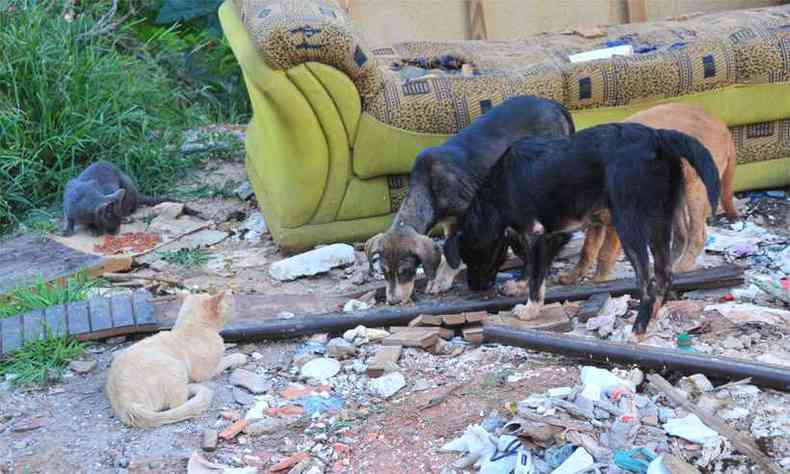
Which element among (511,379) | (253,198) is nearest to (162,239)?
(253,198)

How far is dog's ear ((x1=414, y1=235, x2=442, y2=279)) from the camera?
18.9ft

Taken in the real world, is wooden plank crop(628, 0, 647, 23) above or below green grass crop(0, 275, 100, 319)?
above

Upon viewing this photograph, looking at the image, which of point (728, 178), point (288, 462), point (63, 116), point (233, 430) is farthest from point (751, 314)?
point (63, 116)

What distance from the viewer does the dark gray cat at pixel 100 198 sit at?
7.11 m

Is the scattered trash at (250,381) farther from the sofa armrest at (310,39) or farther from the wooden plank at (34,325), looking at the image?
the sofa armrest at (310,39)

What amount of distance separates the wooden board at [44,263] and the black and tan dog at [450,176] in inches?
70.9

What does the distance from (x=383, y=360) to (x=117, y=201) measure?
10.8 ft

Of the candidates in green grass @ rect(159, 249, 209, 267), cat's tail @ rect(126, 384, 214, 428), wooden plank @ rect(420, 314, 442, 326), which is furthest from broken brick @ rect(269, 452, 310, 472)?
green grass @ rect(159, 249, 209, 267)

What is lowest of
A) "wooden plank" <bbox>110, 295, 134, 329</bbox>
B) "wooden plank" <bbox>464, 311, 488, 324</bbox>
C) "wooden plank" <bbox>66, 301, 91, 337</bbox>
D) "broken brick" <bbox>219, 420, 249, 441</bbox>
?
"wooden plank" <bbox>464, 311, 488, 324</bbox>

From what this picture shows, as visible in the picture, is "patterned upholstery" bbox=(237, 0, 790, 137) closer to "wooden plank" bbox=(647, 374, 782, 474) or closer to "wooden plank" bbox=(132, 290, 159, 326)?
"wooden plank" bbox=(132, 290, 159, 326)

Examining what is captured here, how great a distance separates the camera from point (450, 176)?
6035 millimetres

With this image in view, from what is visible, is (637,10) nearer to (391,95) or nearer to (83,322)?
(391,95)

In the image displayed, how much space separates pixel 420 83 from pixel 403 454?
329 cm

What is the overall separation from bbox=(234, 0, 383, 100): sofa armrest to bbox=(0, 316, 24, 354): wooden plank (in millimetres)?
2123
